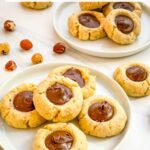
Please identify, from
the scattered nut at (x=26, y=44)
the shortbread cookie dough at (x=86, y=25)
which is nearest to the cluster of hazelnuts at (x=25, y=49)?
the scattered nut at (x=26, y=44)

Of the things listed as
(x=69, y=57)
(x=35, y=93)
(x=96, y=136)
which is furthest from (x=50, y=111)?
(x=69, y=57)

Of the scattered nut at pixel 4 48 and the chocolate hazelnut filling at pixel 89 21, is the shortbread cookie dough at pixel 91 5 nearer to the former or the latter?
the chocolate hazelnut filling at pixel 89 21

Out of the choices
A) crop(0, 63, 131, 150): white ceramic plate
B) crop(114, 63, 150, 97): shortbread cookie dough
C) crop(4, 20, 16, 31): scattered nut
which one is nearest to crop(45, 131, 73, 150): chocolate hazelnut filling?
crop(0, 63, 131, 150): white ceramic plate

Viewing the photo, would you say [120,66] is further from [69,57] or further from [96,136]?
[96,136]

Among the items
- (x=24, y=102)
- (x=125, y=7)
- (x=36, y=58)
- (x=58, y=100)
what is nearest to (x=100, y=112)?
(x=58, y=100)

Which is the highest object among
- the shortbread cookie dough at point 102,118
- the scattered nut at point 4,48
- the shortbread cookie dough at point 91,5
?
the shortbread cookie dough at point 91,5

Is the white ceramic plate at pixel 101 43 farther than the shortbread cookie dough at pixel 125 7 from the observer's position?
No
